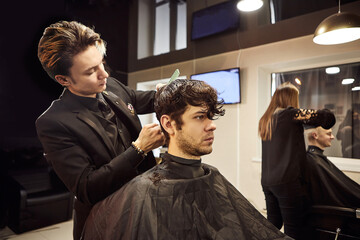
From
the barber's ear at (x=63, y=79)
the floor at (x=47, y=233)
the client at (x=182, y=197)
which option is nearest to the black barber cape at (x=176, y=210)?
the client at (x=182, y=197)

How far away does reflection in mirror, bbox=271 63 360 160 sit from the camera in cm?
223

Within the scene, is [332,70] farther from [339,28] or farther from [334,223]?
[334,223]

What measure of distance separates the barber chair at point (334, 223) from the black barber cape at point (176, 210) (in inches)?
43.5

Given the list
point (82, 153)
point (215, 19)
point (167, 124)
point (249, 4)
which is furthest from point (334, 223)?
point (215, 19)

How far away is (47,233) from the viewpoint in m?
2.61

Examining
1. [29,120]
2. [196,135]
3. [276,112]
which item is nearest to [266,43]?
[276,112]

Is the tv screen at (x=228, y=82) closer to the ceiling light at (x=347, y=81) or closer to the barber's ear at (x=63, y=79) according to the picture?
the ceiling light at (x=347, y=81)

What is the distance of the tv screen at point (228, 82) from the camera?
9.56 ft

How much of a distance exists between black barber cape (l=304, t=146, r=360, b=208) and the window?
1.79 m

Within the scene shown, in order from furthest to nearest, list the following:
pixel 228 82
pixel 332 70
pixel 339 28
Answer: pixel 228 82 < pixel 332 70 < pixel 339 28

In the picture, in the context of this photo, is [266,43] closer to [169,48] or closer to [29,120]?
[169,48]

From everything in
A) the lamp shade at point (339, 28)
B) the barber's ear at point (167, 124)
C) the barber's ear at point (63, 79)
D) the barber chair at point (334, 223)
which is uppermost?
the lamp shade at point (339, 28)

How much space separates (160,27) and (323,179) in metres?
2.18

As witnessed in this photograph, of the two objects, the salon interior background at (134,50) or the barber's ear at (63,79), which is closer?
the barber's ear at (63,79)
